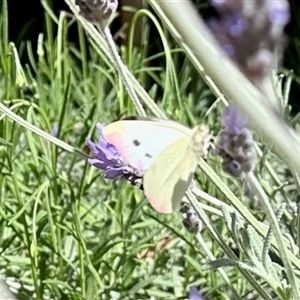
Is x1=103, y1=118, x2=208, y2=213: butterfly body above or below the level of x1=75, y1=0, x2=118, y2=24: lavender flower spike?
below

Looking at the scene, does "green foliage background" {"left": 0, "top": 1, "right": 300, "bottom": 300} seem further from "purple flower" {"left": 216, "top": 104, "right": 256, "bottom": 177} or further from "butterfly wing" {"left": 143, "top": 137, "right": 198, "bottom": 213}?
"purple flower" {"left": 216, "top": 104, "right": 256, "bottom": 177}

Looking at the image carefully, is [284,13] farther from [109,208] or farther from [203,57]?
[109,208]

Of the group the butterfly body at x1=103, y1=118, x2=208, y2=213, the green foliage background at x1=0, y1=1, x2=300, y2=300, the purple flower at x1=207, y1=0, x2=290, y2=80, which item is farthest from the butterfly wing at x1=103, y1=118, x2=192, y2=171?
the green foliage background at x1=0, y1=1, x2=300, y2=300

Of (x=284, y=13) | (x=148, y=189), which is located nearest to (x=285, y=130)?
(x=284, y=13)

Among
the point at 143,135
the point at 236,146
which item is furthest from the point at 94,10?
the point at 236,146

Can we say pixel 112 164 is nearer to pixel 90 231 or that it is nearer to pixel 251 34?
pixel 251 34

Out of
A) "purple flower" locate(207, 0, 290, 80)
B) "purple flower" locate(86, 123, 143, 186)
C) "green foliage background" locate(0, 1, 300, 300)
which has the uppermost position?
"purple flower" locate(207, 0, 290, 80)
